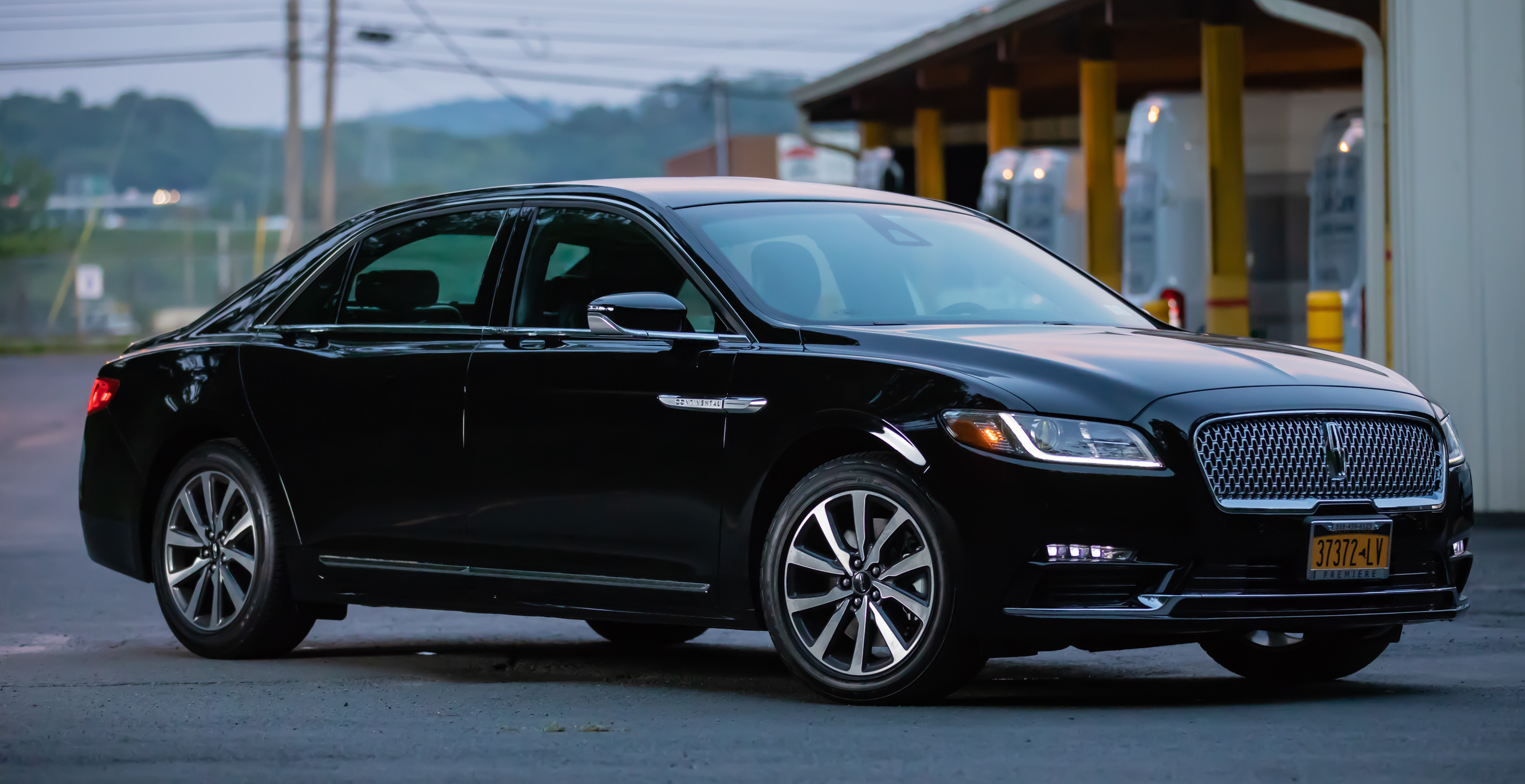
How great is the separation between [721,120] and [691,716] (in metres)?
76.2

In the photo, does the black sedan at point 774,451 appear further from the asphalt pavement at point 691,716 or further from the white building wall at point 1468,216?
the white building wall at point 1468,216

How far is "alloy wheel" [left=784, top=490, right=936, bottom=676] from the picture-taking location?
237 inches

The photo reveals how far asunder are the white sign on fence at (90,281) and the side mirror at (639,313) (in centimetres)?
5235

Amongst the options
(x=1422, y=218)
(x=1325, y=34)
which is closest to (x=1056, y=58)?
(x=1325, y=34)

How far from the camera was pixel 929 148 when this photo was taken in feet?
109

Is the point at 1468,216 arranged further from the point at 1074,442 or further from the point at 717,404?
the point at 1074,442

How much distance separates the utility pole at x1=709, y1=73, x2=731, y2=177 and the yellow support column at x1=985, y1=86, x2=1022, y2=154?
41.4 metres

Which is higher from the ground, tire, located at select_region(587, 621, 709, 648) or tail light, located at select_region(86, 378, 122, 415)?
tail light, located at select_region(86, 378, 122, 415)

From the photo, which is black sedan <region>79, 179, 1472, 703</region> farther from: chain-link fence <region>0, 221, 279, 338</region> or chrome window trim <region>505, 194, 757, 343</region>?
chain-link fence <region>0, 221, 279, 338</region>

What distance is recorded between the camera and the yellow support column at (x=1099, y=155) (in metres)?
24.3

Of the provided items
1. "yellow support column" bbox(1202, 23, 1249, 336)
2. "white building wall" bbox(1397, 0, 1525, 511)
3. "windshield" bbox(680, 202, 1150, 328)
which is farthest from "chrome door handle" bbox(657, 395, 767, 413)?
"yellow support column" bbox(1202, 23, 1249, 336)

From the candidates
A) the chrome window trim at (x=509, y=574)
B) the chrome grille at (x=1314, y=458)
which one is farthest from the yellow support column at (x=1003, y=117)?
the chrome grille at (x=1314, y=458)

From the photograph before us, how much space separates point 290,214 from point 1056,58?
75.3ft

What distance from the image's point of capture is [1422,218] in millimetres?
13172
